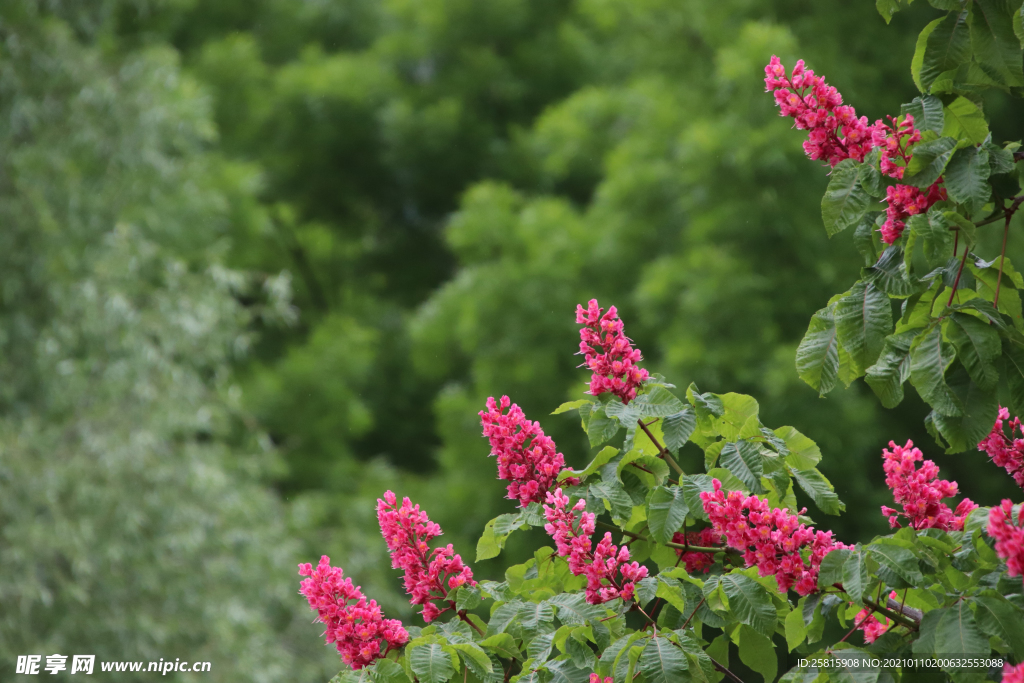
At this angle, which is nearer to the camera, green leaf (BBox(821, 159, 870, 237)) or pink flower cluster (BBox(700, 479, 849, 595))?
pink flower cluster (BBox(700, 479, 849, 595))

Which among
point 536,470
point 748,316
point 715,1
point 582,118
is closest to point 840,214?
point 536,470

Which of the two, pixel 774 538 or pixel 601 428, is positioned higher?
pixel 601 428

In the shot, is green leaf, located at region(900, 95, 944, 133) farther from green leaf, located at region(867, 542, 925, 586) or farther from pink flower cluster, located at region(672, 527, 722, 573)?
pink flower cluster, located at region(672, 527, 722, 573)

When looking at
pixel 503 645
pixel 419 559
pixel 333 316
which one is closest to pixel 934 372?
pixel 503 645

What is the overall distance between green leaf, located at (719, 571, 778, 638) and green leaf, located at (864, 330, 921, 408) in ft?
1.16

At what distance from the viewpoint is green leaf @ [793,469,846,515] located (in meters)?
1.71

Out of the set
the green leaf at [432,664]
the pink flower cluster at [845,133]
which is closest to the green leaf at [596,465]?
the green leaf at [432,664]

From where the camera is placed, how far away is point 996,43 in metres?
1.61

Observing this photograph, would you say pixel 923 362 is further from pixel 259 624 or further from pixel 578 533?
pixel 259 624

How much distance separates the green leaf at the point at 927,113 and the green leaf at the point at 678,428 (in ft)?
1.93

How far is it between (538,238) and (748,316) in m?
2.05

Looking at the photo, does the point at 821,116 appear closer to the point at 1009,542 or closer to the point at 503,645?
the point at 1009,542

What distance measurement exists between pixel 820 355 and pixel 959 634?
503 millimetres

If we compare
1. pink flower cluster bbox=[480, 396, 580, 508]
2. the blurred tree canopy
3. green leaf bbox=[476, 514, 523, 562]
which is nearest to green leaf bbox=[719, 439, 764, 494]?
pink flower cluster bbox=[480, 396, 580, 508]
